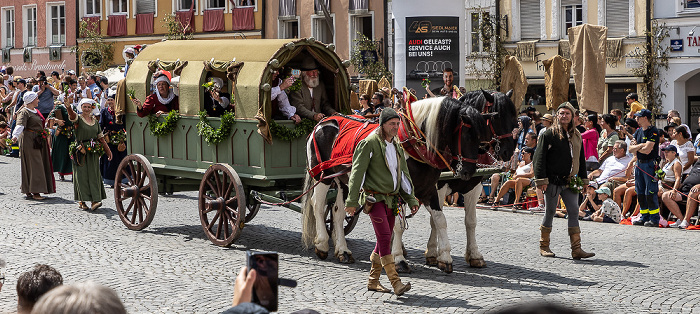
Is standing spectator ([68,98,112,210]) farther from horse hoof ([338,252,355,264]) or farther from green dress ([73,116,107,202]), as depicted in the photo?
horse hoof ([338,252,355,264])

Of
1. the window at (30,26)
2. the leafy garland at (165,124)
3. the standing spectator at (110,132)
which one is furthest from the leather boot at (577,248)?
the window at (30,26)

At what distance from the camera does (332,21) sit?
35.2 metres

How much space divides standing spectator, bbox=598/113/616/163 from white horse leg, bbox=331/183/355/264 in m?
6.31

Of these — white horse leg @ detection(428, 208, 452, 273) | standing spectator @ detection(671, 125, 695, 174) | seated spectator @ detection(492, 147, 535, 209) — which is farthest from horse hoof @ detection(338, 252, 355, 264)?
seated spectator @ detection(492, 147, 535, 209)

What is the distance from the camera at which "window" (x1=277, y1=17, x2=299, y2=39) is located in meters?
36.9

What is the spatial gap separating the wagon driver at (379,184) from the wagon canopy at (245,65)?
7.52 feet

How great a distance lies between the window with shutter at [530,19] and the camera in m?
29.9

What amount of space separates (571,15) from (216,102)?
64.0ft

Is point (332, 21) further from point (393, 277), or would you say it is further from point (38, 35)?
point (393, 277)

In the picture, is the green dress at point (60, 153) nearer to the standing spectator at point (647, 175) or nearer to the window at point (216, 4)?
the standing spectator at point (647, 175)

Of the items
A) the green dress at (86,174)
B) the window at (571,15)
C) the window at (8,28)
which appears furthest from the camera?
the window at (8,28)

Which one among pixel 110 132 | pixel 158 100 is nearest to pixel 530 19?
pixel 110 132

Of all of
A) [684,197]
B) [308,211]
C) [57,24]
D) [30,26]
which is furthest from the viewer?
[30,26]

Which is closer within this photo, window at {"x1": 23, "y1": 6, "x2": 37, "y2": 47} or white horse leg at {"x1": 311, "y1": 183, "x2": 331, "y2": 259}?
white horse leg at {"x1": 311, "y1": 183, "x2": 331, "y2": 259}
